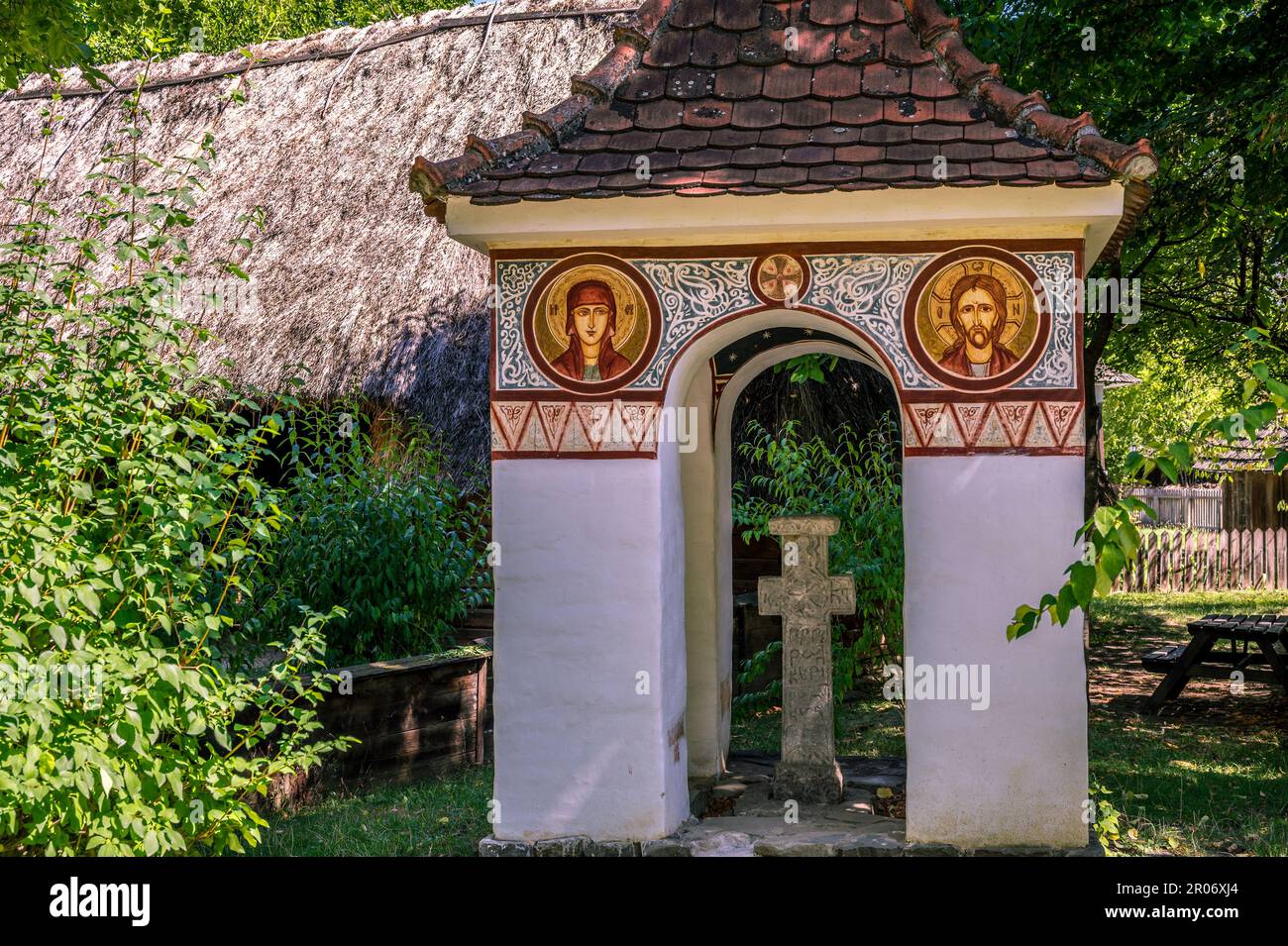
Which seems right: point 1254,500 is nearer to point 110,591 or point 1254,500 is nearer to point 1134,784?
point 1134,784

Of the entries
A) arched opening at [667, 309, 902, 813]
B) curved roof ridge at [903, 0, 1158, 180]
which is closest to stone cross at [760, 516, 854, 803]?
arched opening at [667, 309, 902, 813]

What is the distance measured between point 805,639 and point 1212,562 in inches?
587

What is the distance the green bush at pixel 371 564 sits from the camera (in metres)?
7.95

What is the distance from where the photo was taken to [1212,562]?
62.0 feet

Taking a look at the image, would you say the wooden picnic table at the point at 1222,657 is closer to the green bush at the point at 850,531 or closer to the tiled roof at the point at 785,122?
the green bush at the point at 850,531

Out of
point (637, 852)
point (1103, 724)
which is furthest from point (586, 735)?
point (1103, 724)

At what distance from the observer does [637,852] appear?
5.22 metres

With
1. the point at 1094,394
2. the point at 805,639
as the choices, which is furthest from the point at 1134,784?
the point at 1094,394

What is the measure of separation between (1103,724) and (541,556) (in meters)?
5.95

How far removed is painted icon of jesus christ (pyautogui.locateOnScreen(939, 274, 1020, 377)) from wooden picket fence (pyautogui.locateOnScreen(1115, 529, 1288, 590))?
578 inches

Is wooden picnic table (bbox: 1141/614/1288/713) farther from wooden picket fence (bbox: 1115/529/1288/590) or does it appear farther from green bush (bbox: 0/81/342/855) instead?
wooden picket fence (bbox: 1115/529/1288/590)

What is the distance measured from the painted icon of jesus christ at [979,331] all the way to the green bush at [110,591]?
2.92m

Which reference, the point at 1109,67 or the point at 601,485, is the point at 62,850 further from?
the point at 1109,67

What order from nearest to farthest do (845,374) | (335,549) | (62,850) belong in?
(62,850)
(335,549)
(845,374)
